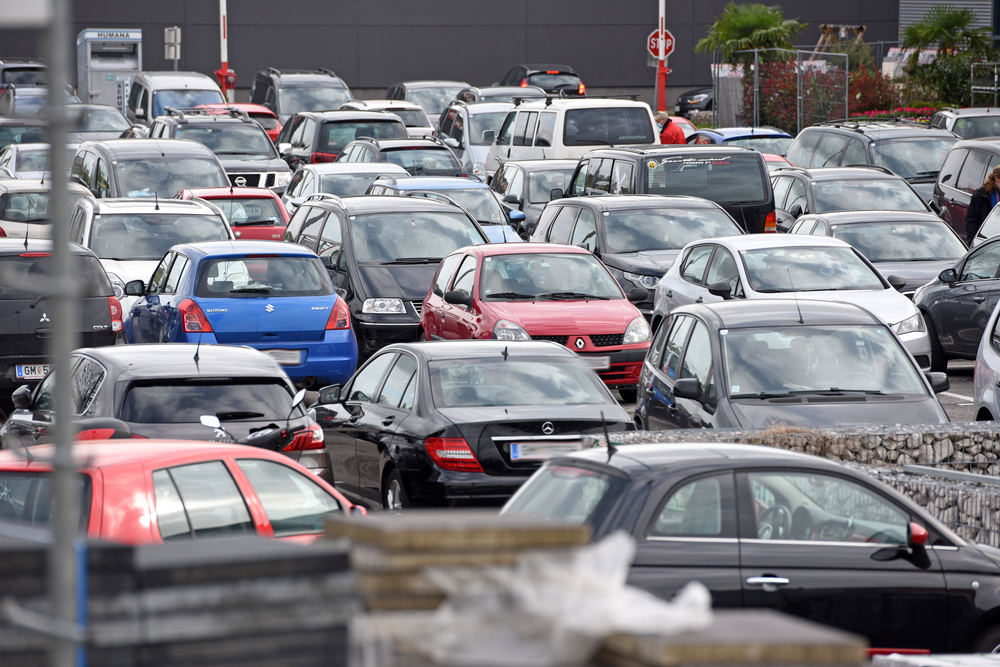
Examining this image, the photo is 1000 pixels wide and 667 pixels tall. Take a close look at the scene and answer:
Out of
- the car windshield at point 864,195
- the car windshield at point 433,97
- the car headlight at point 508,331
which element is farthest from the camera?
the car windshield at point 433,97

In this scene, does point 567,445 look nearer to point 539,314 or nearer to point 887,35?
point 539,314

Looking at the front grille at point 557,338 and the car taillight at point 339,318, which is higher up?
the car taillight at point 339,318

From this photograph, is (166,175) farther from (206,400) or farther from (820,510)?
(820,510)

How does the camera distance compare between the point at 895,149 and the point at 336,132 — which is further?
the point at 336,132

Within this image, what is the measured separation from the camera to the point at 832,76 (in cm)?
3453

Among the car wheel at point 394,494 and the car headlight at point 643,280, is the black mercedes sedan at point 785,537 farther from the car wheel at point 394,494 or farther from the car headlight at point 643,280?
the car headlight at point 643,280

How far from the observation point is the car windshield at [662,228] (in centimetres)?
1781

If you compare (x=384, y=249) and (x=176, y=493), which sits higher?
(x=384, y=249)

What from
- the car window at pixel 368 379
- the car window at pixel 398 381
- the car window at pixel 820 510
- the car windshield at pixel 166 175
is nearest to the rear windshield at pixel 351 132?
the car windshield at pixel 166 175

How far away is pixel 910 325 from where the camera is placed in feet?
45.3

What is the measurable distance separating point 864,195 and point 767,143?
10125 mm

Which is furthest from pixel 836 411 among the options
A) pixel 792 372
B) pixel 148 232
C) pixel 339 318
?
pixel 148 232

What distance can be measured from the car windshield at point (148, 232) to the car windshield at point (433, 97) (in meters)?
21.8

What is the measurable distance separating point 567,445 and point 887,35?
45124 mm
